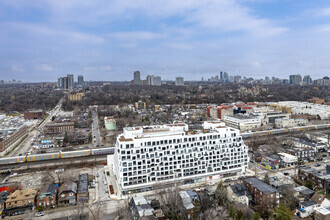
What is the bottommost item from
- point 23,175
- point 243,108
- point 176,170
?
point 23,175

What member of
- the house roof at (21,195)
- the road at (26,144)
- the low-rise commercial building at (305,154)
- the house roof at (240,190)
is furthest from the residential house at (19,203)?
the low-rise commercial building at (305,154)

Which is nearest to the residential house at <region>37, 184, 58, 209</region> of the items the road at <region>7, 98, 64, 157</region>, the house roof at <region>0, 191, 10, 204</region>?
the house roof at <region>0, 191, 10, 204</region>

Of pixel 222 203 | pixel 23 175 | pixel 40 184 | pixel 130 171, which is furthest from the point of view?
pixel 23 175

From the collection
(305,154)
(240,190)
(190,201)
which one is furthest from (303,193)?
(305,154)

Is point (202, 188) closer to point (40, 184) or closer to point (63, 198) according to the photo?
point (63, 198)

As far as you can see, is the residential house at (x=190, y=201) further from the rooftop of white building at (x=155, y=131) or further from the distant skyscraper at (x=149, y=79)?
the distant skyscraper at (x=149, y=79)

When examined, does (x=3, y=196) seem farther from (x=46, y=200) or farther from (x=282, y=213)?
(x=282, y=213)

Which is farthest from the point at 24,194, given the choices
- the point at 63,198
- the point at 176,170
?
the point at 176,170
